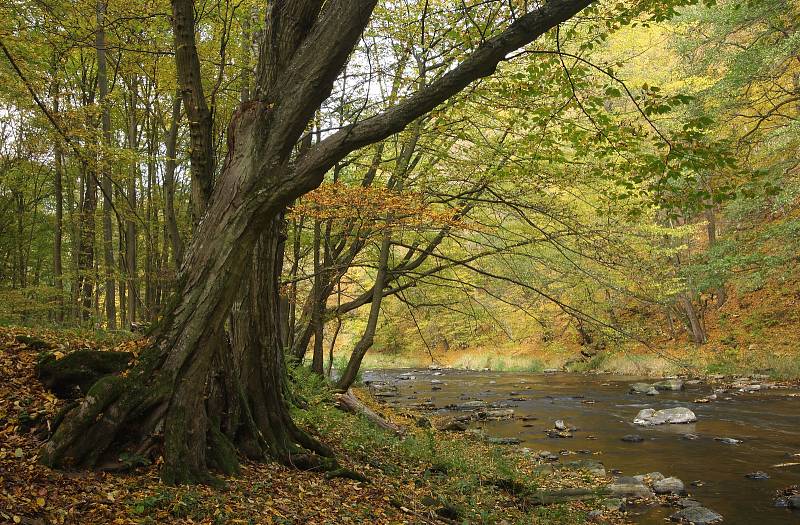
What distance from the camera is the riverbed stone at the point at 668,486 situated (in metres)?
8.65

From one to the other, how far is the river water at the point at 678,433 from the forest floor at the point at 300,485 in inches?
69.2

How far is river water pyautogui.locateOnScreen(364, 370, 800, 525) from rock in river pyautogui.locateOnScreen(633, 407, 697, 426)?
0.26 meters

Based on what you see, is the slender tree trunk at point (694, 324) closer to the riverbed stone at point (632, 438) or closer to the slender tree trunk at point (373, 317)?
the riverbed stone at point (632, 438)

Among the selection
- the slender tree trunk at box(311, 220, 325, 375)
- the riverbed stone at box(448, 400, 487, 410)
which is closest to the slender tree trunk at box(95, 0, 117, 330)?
the slender tree trunk at box(311, 220, 325, 375)

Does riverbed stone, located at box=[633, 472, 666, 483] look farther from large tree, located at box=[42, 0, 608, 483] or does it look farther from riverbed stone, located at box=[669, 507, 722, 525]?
large tree, located at box=[42, 0, 608, 483]

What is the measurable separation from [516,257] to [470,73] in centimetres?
918

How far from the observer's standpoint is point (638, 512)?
7.85m

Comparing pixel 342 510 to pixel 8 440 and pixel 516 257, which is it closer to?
pixel 8 440

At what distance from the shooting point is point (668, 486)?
8.73 meters

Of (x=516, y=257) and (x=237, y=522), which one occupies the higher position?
(x=516, y=257)

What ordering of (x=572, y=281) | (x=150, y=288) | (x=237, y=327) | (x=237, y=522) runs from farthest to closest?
(x=150, y=288) → (x=572, y=281) → (x=237, y=327) → (x=237, y=522)

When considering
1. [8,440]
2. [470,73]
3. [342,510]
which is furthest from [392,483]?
[470,73]

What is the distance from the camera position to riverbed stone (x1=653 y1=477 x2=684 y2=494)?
8648 mm

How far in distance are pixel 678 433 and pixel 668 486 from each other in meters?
4.55
